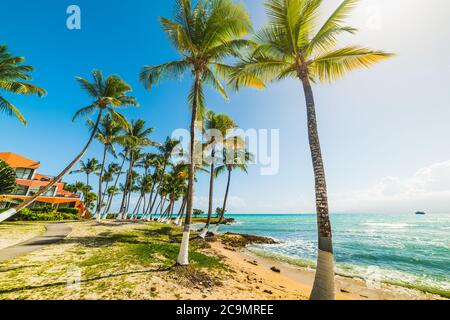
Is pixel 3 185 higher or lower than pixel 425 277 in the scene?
higher

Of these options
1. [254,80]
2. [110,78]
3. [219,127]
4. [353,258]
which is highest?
[110,78]

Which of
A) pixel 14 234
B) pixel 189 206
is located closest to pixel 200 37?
pixel 189 206

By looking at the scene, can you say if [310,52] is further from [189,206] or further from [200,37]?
[189,206]

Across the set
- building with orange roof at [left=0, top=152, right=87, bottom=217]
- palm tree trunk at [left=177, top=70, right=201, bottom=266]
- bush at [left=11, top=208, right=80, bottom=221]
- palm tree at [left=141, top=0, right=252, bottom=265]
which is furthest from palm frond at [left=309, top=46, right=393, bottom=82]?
building with orange roof at [left=0, top=152, right=87, bottom=217]

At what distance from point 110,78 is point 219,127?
33.6ft

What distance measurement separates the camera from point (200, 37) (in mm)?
9133

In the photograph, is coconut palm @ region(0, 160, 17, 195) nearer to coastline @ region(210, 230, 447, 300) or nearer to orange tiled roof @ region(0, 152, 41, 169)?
orange tiled roof @ region(0, 152, 41, 169)

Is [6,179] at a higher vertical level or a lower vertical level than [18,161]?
lower

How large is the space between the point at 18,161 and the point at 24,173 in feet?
6.94

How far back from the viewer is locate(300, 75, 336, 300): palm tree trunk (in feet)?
15.2

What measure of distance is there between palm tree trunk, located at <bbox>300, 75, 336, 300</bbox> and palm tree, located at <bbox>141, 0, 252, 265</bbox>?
4.86 m
